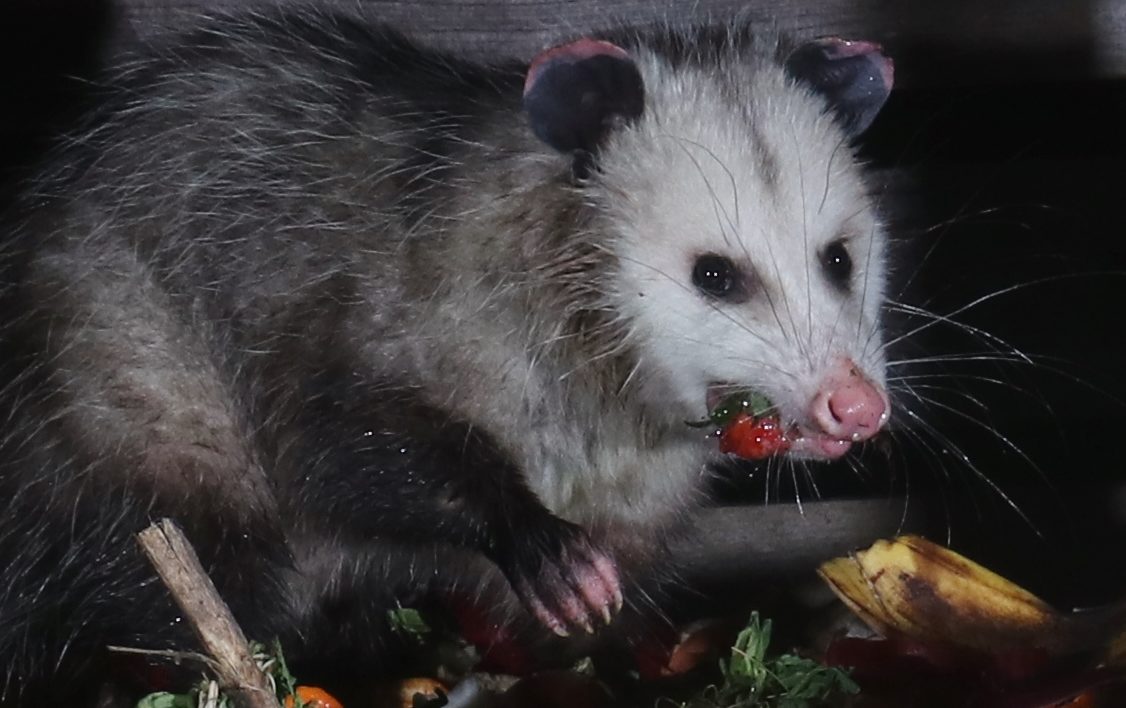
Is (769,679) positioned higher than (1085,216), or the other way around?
(1085,216)

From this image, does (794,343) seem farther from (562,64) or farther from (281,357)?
(281,357)

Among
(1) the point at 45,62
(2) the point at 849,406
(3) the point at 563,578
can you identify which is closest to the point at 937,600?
(2) the point at 849,406

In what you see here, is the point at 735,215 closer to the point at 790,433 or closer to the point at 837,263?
the point at 837,263

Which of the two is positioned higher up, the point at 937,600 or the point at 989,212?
the point at 989,212

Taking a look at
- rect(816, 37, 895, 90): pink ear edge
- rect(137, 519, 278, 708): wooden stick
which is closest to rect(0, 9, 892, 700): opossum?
rect(816, 37, 895, 90): pink ear edge

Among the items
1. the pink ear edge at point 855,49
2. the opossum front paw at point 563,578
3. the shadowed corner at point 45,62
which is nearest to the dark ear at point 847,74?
the pink ear edge at point 855,49

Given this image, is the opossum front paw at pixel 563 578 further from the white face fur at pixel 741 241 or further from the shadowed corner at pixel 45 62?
the shadowed corner at pixel 45 62

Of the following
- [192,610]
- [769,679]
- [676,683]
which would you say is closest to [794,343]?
[769,679]
